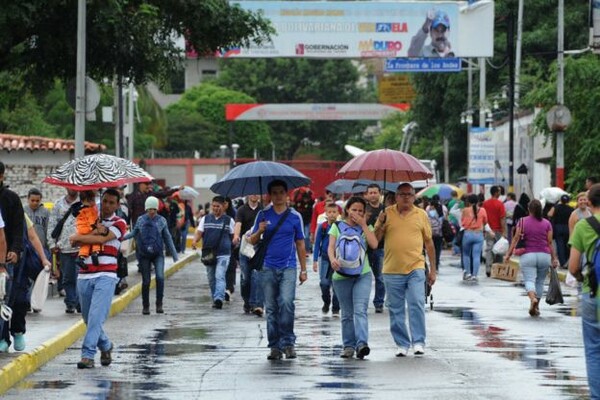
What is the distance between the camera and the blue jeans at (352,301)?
49.9 feet

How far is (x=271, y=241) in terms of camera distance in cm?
1516

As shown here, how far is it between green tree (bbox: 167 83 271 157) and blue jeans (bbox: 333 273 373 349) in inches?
3268

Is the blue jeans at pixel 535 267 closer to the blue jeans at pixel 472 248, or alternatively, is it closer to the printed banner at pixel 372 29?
the blue jeans at pixel 472 248

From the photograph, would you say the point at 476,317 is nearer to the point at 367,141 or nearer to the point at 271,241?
the point at 271,241

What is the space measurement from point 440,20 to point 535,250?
1368 inches

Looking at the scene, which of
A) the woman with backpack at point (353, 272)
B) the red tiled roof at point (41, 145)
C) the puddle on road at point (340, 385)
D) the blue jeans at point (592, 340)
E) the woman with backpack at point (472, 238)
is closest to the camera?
the blue jeans at point (592, 340)

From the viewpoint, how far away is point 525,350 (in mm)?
16062

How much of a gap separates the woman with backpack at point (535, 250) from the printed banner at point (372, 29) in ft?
A: 111

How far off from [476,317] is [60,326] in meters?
5.72

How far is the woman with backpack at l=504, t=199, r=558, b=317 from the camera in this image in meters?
20.9

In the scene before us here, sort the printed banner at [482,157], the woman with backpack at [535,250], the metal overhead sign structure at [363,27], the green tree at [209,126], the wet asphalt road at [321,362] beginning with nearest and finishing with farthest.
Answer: the wet asphalt road at [321,362]
the woman with backpack at [535,250]
the printed banner at [482,157]
the metal overhead sign structure at [363,27]
the green tree at [209,126]

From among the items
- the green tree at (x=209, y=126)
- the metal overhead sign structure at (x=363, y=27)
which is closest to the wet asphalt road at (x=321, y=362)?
the metal overhead sign structure at (x=363, y=27)

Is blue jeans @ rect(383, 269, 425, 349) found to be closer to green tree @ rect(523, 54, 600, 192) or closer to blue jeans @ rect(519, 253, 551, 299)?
blue jeans @ rect(519, 253, 551, 299)

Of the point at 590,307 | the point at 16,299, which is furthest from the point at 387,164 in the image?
→ the point at 590,307
